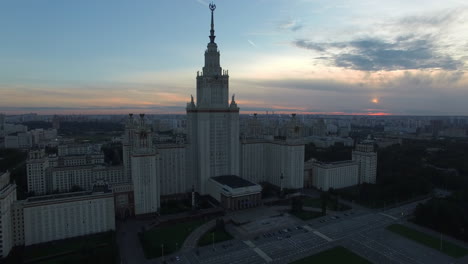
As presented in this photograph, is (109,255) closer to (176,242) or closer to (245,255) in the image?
(176,242)

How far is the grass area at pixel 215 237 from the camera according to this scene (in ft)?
143

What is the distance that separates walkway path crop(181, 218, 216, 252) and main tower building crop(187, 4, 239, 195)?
573 inches

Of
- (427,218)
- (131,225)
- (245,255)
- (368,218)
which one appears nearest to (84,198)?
(131,225)

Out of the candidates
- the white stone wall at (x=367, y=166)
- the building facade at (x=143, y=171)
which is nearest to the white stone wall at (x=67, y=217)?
the building facade at (x=143, y=171)

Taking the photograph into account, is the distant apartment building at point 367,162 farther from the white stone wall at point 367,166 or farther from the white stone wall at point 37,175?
the white stone wall at point 37,175

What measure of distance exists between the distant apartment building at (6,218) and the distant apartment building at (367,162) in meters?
77.2

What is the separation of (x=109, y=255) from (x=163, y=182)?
25796 mm

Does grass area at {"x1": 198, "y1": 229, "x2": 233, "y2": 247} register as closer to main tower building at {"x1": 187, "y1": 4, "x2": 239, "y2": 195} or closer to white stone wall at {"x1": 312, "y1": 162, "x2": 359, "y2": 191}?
main tower building at {"x1": 187, "y1": 4, "x2": 239, "y2": 195}

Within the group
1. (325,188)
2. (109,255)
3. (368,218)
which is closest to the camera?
(109,255)

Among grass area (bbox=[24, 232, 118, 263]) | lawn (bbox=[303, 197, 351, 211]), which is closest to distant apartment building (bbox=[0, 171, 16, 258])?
grass area (bbox=[24, 232, 118, 263])

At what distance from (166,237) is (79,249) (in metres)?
12.6

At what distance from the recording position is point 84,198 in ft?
147

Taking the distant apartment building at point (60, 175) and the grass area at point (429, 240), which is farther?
the distant apartment building at point (60, 175)

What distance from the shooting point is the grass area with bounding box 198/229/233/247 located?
143ft
